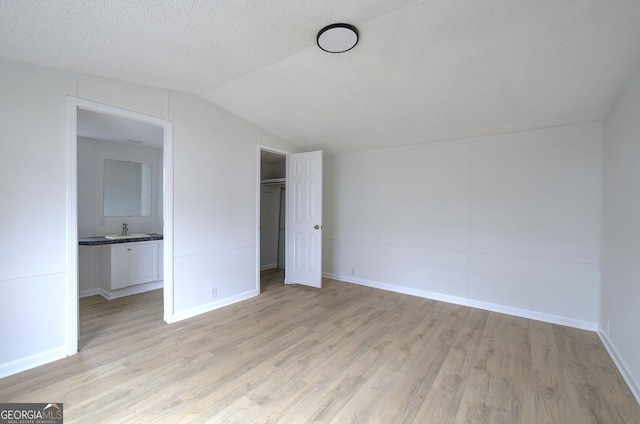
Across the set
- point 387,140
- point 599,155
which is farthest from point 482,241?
point 387,140

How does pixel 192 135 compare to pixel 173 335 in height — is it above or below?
above

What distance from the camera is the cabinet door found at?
12.6 feet

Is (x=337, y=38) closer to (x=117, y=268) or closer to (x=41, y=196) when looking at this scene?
(x=41, y=196)

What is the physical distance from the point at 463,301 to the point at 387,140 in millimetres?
2423

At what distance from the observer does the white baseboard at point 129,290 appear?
3.86 metres

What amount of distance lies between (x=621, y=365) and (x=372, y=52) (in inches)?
124

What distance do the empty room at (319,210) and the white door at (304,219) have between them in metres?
0.04

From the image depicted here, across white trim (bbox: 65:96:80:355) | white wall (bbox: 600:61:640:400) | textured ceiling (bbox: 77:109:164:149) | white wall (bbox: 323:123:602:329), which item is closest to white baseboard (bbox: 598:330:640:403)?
white wall (bbox: 600:61:640:400)

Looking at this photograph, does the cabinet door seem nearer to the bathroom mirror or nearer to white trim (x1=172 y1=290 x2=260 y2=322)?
the bathroom mirror

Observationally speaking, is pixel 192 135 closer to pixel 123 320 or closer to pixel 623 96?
pixel 123 320

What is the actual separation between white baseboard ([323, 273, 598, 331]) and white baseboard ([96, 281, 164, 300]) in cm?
312

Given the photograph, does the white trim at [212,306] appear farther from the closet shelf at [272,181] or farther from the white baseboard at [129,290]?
the closet shelf at [272,181]

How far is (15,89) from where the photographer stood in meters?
2.11

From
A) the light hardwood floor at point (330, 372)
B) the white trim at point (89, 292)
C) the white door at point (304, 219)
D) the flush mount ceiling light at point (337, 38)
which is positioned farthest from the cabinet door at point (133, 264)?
the flush mount ceiling light at point (337, 38)
